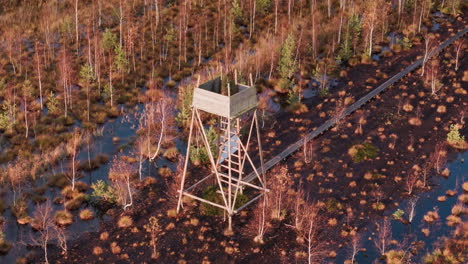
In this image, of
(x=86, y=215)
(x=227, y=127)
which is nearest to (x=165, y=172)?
(x=86, y=215)

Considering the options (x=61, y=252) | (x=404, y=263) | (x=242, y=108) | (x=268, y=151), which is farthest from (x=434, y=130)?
(x=61, y=252)

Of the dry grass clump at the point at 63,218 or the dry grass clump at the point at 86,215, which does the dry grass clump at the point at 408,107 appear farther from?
the dry grass clump at the point at 63,218

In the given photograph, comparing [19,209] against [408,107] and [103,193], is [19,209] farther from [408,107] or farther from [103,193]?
[408,107]

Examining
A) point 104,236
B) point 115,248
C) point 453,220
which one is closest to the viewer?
point 115,248

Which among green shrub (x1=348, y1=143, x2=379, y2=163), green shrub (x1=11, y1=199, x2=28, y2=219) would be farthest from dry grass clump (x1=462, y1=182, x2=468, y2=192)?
green shrub (x1=11, y1=199, x2=28, y2=219)

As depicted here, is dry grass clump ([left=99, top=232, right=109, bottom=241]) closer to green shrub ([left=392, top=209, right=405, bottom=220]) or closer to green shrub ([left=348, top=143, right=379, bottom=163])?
green shrub ([left=392, top=209, right=405, bottom=220])
